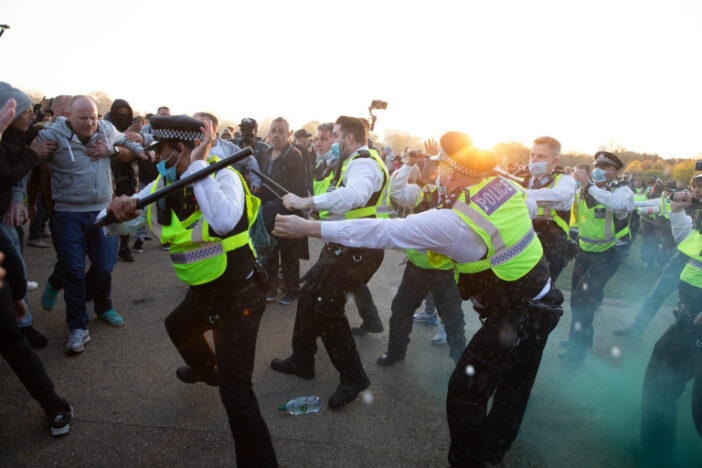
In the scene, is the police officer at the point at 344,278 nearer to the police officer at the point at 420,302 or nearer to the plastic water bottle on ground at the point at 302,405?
the plastic water bottle on ground at the point at 302,405

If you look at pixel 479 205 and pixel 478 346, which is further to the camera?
pixel 478 346

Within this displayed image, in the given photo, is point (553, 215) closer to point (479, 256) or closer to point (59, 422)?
point (479, 256)

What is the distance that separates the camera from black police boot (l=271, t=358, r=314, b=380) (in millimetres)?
3686

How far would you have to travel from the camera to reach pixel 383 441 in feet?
9.90

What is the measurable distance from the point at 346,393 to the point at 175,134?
94.9 inches

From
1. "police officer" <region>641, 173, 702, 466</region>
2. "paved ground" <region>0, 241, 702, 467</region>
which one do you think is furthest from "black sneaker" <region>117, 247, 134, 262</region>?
"police officer" <region>641, 173, 702, 466</region>

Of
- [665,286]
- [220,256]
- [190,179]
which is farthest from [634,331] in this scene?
[190,179]

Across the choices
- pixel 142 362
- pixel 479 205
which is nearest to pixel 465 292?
pixel 479 205

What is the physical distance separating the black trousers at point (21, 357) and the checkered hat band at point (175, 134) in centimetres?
131

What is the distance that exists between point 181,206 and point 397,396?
2.51 meters

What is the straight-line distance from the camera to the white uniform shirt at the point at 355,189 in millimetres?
3049

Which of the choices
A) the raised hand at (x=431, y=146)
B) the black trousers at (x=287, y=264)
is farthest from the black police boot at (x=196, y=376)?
the raised hand at (x=431, y=146)

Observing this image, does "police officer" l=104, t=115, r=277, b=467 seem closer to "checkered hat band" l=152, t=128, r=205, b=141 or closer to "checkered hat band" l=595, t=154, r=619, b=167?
"checkered hat band" l=152, t=128, r=205, b=141

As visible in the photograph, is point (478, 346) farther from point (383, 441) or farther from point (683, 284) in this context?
point (683, 284)
